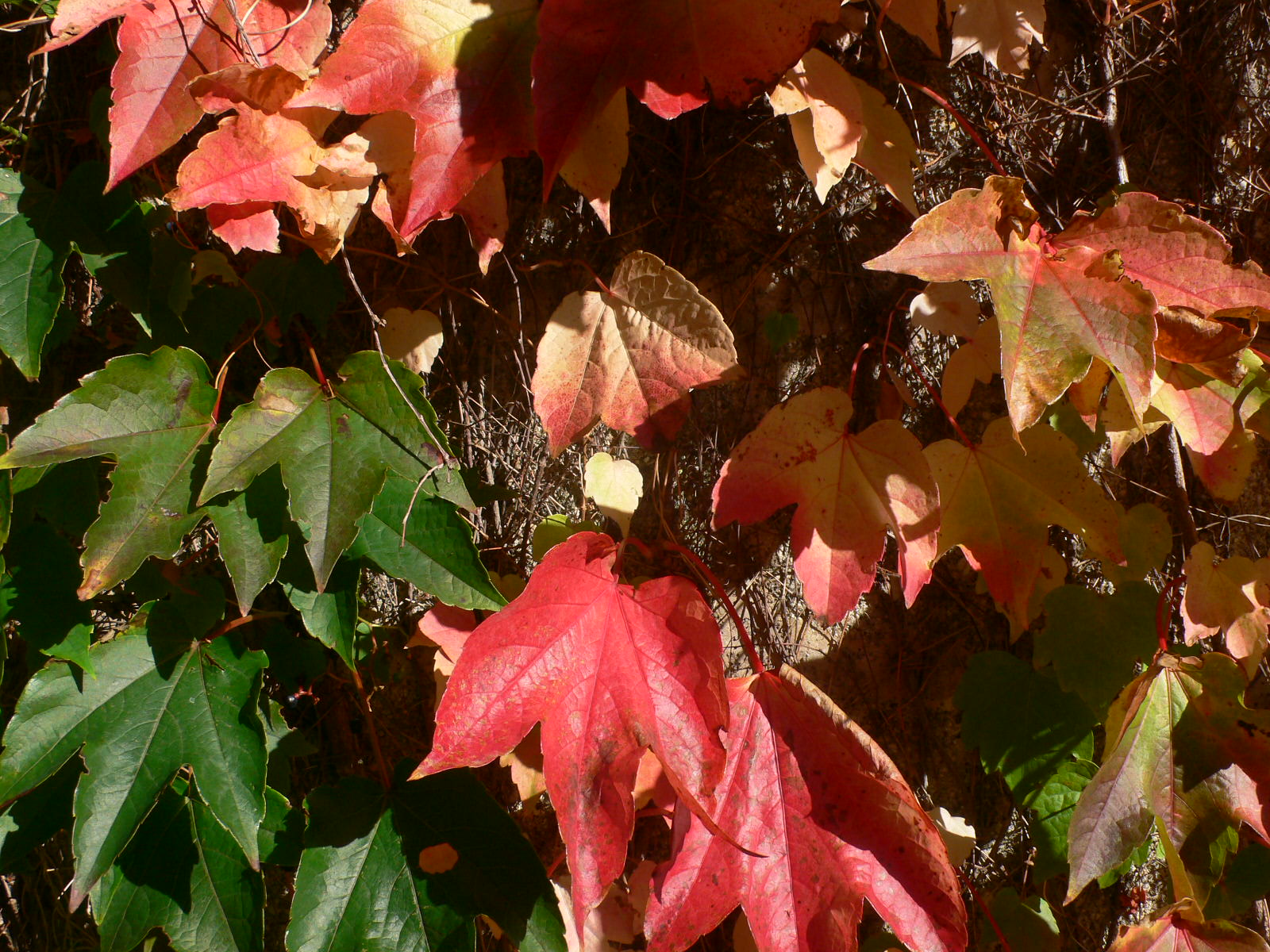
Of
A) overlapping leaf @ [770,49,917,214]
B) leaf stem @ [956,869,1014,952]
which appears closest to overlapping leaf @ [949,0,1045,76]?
overlapping leaf @ [770,49,917,214]

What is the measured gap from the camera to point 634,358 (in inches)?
39.9

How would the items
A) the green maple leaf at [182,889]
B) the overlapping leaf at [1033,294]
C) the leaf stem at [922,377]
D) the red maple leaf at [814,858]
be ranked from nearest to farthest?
the overlapping leaf at [1033,294]
the red maple leaf at [814,858]
the green maple leaf at [182,889]
the leaf stem at [922,377]

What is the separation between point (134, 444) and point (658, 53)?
0.71m

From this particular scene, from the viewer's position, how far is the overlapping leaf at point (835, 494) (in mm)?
1024

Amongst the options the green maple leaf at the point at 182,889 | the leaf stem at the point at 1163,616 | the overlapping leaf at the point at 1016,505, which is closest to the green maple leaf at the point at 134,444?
the green maple leaf at the point at 182,889

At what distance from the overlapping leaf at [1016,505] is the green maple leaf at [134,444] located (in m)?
0.93

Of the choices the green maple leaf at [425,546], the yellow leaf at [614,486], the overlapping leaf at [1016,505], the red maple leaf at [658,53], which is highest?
the red maple leaf at [658,53]

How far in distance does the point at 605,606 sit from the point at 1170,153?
125 cm

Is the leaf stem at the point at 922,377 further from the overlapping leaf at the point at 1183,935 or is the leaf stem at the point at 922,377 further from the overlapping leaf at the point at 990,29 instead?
the overlapping leaf at the point at 1183,935

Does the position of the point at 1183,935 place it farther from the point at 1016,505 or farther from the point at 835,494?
the point at 835,494

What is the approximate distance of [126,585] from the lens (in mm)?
1204

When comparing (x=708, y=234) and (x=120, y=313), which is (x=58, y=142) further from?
(x=708, y=234)

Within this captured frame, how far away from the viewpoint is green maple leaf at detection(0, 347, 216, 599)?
2.88 ft

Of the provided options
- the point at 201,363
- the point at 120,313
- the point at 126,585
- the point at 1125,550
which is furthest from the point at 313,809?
the point at 1125,550
